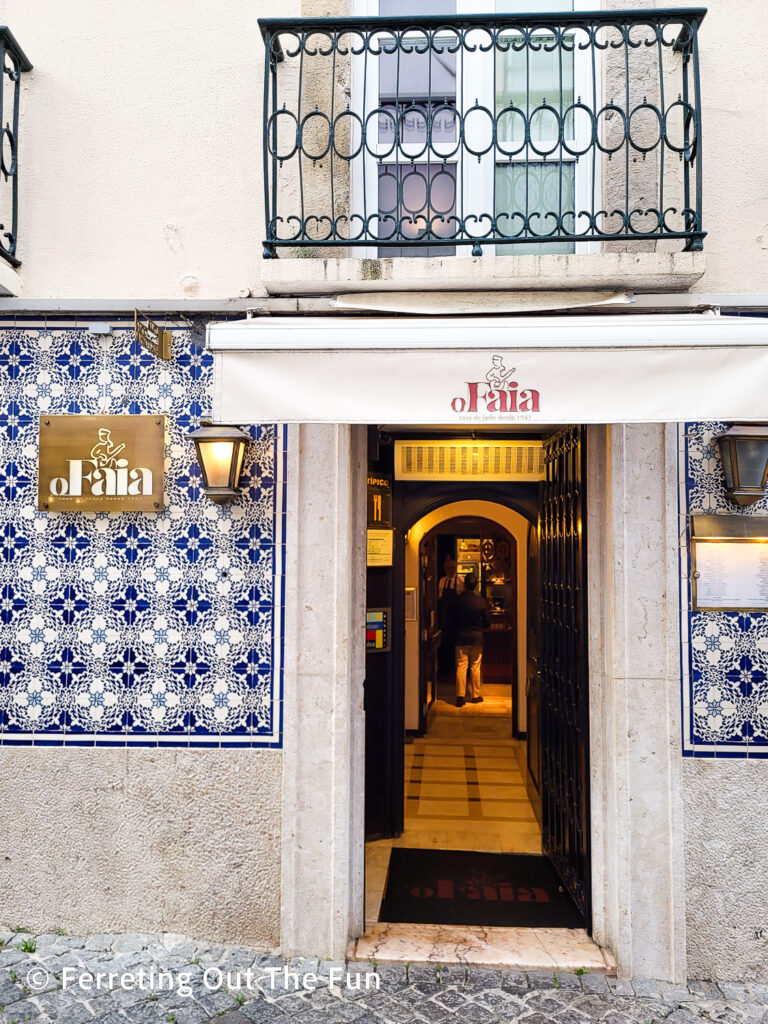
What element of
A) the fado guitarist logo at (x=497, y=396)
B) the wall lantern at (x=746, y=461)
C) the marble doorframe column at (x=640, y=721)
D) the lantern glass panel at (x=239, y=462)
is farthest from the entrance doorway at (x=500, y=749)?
the lantern glass panel at (x=239, y=462)

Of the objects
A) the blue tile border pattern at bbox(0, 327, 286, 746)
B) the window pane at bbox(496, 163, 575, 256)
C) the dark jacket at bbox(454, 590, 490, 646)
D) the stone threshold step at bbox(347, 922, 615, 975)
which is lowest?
the stone threshold step at bbox(347, 922, 615, 975)

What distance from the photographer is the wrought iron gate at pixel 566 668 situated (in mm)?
4543

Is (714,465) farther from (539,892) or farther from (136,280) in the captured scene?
Answer: (136,280)

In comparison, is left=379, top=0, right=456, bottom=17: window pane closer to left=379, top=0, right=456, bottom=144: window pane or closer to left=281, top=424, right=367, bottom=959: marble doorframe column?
left=379, top=0, right=456, bottom=144: window pane

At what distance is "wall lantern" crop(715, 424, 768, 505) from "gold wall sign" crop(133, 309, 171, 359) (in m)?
3.48

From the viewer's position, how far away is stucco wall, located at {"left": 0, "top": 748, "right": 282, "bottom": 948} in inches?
164

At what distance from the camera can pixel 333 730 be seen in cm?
416

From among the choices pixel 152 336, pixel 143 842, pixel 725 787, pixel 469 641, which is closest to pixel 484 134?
pixel 152 336

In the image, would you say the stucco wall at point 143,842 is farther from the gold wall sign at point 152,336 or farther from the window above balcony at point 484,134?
the window above balcony at point 484,134

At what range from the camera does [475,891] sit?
4934 mm

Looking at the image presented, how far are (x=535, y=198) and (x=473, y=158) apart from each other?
1.63 feet

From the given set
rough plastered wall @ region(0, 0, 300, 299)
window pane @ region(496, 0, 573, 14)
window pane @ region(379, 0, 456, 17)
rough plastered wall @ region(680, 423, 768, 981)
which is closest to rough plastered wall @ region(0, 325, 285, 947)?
rough plastered wall @ region(0, 0, 300, 299)

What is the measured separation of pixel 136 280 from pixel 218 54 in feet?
5.23

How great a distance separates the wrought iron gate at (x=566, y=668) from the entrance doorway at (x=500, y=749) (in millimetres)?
14
